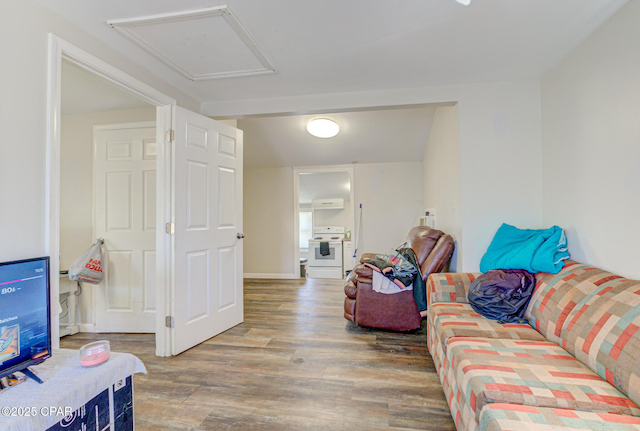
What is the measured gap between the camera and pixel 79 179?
10.00ft

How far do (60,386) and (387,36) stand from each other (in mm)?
2310

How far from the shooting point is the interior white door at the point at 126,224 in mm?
2947

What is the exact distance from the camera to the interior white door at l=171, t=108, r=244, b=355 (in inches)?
99.4

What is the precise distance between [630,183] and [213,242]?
9.37 feet

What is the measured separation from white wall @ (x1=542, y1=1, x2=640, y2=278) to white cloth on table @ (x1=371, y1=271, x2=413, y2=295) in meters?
1.32

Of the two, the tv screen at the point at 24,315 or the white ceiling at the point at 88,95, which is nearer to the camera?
the tv screen at the point at 24,315

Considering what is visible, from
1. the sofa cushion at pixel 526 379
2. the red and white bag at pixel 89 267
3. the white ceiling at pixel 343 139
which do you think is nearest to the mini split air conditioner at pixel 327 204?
the white ceiling at pixel 343 139

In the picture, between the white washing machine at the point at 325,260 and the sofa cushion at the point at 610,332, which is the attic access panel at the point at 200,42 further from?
the white washing machine at the point at 325,260

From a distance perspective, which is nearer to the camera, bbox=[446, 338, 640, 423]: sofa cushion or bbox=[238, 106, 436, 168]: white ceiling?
bbox=[446, 338, 640, 423]: sofa cushion

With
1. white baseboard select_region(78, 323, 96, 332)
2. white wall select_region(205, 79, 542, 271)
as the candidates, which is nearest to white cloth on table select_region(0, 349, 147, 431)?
white baseboard select_region(78, 323, 96, 332)

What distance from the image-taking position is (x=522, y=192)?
259cm

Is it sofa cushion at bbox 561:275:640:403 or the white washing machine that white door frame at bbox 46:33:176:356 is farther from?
the white washing machine

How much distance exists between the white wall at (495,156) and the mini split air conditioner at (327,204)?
13.8ft

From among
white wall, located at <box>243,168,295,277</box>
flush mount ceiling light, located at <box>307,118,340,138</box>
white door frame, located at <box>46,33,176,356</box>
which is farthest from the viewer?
white wall, located at <box>243,168,295,277</box>
